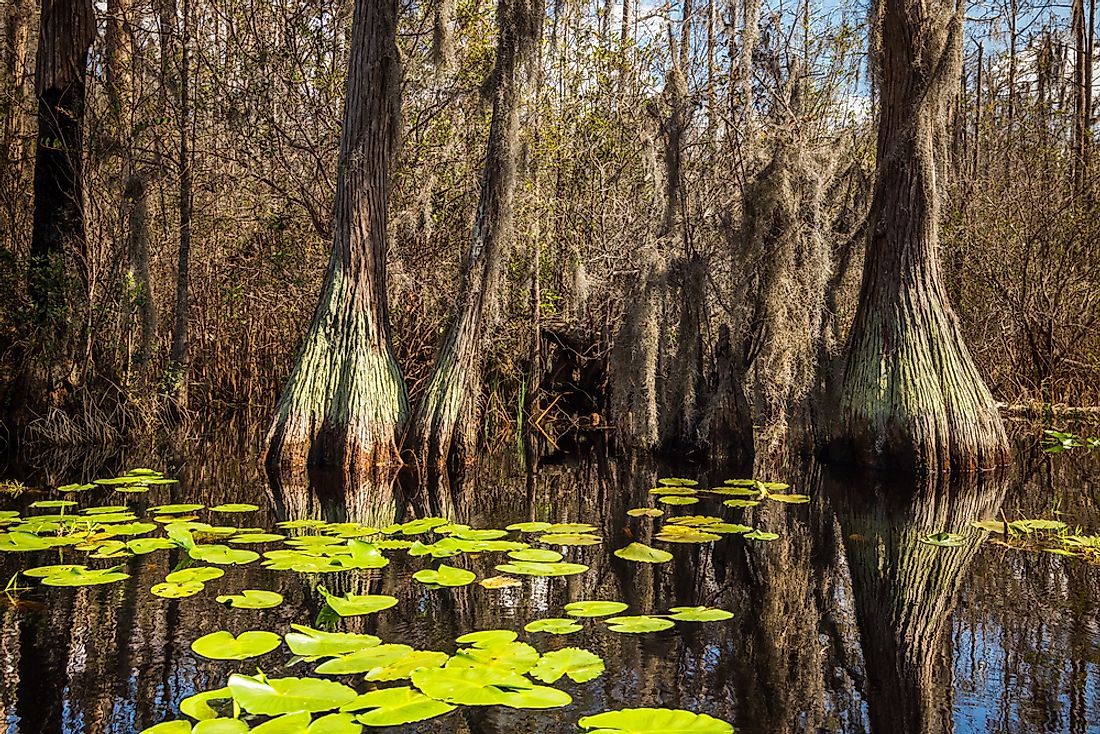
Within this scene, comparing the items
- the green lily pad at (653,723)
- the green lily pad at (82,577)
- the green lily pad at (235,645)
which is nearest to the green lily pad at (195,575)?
the green lily pad at (82,577)

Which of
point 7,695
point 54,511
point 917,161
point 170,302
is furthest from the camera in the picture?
point 170,302

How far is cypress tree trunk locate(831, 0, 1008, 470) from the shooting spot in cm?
622

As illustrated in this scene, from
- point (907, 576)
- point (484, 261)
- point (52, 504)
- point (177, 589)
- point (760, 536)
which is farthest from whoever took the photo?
point (484, 261)

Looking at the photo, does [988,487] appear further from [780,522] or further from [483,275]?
[483,275]

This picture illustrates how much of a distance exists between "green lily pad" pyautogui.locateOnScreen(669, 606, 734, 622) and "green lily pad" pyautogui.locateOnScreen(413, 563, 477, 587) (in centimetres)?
82

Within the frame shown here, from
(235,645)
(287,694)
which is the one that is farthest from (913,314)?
(287,694)

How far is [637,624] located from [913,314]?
4392 millimetres

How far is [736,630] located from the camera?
9.52ft

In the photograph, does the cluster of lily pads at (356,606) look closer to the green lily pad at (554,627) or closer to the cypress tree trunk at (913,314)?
the green lily pad at (554,627)

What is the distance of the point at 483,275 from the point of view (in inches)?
260

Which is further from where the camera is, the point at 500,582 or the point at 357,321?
the point at 357,321

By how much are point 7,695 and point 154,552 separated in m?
1.62

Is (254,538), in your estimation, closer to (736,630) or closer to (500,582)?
(500,582)

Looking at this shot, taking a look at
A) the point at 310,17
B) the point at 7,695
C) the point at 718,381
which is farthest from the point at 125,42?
the point at 7,695
